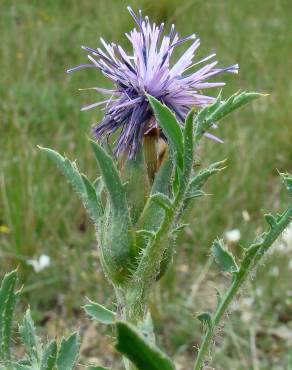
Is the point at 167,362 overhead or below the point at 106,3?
below

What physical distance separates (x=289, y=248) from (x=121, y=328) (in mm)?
2085

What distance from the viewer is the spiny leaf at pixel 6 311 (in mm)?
975

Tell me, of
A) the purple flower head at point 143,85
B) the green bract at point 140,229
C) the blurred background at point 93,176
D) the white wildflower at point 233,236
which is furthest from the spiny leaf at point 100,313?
the white wildflower at point 233,236

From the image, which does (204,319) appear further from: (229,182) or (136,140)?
(229,182)

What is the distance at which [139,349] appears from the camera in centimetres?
69

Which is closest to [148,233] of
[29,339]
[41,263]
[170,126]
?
[170,126]

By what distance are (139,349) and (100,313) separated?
0.36 m

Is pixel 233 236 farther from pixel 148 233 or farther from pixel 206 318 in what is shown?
pixel 148 233

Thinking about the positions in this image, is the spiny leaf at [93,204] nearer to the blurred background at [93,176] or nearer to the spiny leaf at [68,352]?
the spiny leaf at [68,352]

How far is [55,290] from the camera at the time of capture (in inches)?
98.1

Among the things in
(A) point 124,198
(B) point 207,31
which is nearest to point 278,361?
(A) point 124,198

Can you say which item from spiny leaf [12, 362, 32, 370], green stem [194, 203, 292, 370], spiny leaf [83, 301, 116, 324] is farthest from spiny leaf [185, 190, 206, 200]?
spiny leaf [12, 362, 32, 370]

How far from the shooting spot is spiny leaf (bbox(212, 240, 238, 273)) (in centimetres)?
104

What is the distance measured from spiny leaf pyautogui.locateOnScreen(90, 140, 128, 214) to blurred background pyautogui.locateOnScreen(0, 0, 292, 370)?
61cm
